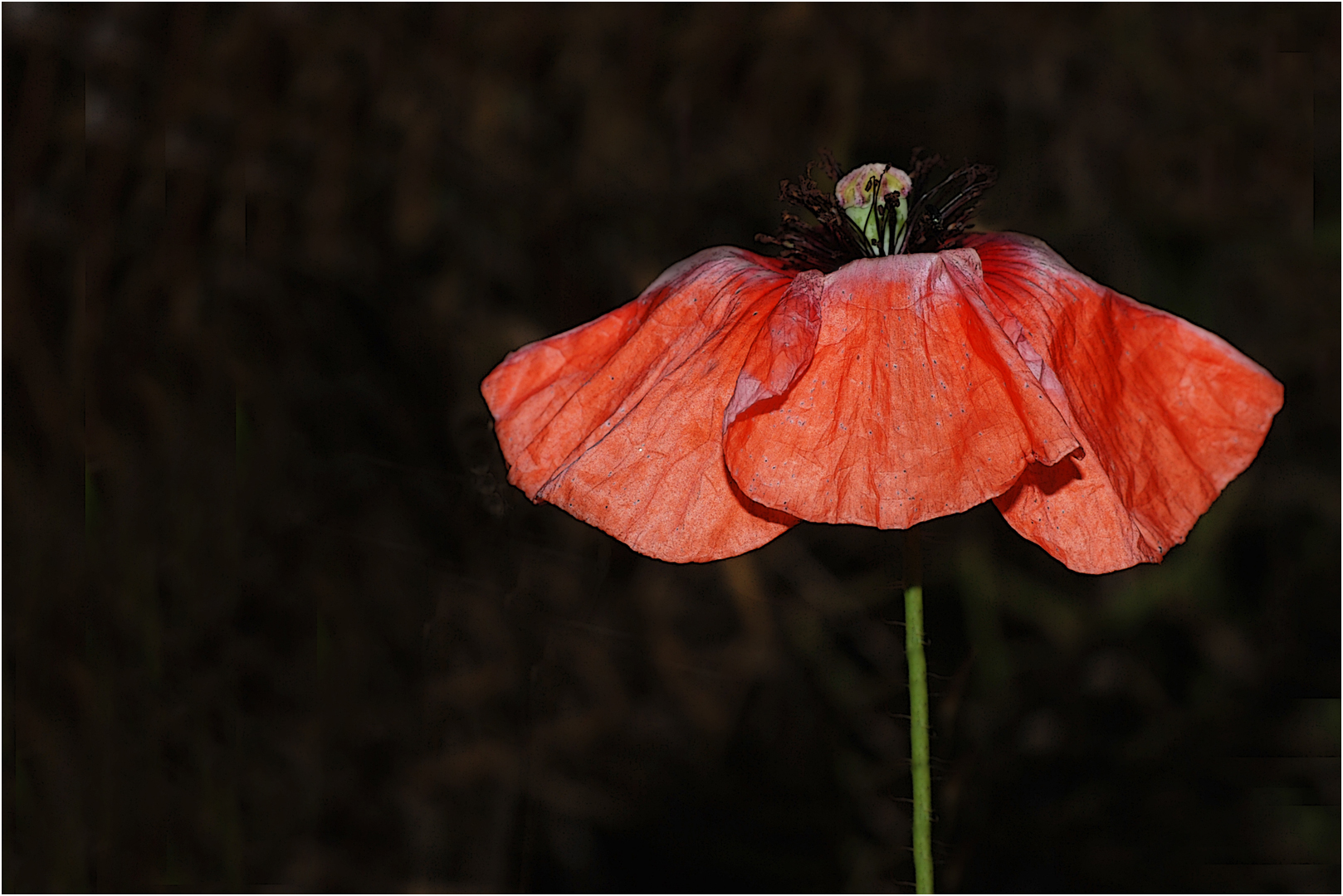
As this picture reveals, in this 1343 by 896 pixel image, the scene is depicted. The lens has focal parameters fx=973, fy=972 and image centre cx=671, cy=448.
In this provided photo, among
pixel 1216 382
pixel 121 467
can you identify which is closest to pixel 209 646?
pixel 121 467

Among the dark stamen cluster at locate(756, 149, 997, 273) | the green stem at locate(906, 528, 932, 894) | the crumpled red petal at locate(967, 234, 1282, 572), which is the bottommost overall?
the green stem at locate(906, 528, 932, 894)

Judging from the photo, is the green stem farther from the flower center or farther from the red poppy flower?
the flower center

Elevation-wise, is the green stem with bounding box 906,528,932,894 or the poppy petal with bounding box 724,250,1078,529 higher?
the poppy petal with bounding box 724,250,1078,529

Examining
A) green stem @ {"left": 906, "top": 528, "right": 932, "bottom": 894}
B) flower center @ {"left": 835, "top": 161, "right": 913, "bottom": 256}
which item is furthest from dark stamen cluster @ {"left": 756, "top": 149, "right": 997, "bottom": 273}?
green stem @ {"left": 906, "top": 528, "right": 932, "bottom": 894}

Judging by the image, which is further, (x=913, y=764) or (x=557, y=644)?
(x=557, y=644)

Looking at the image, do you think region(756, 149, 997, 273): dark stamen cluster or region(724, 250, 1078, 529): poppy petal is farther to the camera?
region(756, 149, 997, 273): dark stamen cluster

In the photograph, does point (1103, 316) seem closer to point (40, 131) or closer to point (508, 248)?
point (508, 248)

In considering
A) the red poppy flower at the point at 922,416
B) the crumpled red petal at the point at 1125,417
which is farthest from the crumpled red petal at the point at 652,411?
the crumpled red petal at the point at 1125,417
